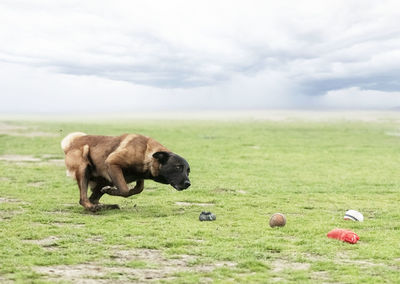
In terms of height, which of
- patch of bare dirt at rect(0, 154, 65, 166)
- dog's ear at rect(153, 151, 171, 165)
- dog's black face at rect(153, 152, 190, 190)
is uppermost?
dog's ear at rect(153, 151, 171, 165)

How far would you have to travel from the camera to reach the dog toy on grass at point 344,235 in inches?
367

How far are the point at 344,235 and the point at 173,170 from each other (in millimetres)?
3972

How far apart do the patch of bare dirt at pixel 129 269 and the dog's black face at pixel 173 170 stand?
354 centimetres

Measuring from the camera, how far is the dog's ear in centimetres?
1167

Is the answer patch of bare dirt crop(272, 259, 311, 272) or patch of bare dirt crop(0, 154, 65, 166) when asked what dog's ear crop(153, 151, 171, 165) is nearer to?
patch of bare dirt crop(272, 259, 311, 272)

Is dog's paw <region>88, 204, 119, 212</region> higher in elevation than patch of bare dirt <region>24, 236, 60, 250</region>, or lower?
higher

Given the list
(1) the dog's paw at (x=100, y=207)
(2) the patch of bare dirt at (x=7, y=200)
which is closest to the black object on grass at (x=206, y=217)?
(1) the dog's paw at (x=100, y=207)

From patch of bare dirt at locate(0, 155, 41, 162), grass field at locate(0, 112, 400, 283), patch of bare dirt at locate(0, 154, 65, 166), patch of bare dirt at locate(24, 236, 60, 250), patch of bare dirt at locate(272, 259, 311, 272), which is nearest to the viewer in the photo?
grass field at locate(0, 112, 400, 283)

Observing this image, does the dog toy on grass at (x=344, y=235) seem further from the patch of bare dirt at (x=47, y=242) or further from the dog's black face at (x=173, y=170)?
the patch of bare dirt at (x=47, y=242)

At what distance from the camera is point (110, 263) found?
765 cm

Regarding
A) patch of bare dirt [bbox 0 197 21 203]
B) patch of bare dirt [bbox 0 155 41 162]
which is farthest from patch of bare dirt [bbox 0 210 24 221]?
patch of bare dirt [bbox 0 155 41 162]

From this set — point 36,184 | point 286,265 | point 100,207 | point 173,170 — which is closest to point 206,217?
point 173,170

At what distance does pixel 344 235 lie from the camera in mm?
9445

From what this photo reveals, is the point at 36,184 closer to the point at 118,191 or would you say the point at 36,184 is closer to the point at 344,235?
the point at 118,191
